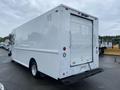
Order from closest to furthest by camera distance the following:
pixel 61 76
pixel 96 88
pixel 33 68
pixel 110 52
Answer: pixel 61 76
pixel 96 88
pixel 33 68
pixel 110 52

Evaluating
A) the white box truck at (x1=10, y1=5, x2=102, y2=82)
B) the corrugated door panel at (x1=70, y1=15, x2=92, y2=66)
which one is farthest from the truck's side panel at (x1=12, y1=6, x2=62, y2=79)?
the corrugated door panel at (x1=70, y1=15, x2=92, y2=66)

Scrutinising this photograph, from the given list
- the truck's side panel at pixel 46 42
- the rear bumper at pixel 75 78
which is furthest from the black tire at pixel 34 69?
the rear bumper at pixel 75 78

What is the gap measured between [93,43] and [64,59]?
207 centimetres

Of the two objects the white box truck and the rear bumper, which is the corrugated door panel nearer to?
the white box truck

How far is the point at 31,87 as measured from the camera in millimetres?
5359

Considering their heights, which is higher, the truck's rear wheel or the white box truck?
the white box truck

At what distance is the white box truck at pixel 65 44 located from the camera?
4.62 meters

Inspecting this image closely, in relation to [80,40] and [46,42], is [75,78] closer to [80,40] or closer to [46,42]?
[80,40]

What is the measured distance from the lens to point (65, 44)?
466cm

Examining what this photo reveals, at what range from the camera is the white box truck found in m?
4.62

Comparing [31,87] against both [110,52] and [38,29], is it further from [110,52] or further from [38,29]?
[110,52]

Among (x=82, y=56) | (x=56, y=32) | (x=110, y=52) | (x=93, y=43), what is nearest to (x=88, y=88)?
(x=82, y=56)

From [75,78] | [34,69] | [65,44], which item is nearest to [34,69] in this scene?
[34,69]

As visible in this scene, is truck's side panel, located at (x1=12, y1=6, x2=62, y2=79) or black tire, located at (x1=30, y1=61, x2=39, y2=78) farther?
black tire, located at (x1=30, y1=61, x2=39, y2=78)
